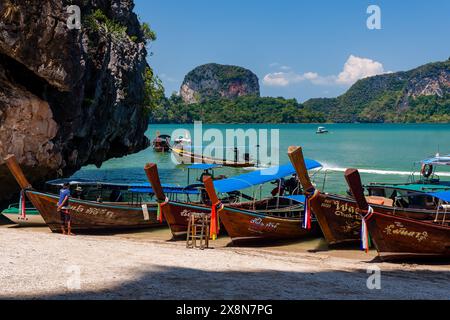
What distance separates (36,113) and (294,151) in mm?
11436

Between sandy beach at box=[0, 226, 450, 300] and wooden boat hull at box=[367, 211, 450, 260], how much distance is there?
1.35ft

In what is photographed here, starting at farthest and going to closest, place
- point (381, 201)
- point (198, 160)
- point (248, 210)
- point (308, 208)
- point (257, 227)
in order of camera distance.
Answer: point (198, 160) → point (381, 201) → point (257, 227) → point (248, 210) → point (308, 208)

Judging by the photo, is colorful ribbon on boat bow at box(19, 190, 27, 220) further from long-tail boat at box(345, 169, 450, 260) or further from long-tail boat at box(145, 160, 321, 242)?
long-tail boat at box(345, 169, 450, 260)

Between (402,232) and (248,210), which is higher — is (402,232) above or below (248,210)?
below

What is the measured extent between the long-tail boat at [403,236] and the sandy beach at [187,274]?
421 mm

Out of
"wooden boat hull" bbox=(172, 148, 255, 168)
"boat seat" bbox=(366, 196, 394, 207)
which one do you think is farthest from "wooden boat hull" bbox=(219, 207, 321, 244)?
"wooden boat hull" bbox=(172, 148, 255, 168)

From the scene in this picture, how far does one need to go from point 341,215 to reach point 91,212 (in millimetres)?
9287

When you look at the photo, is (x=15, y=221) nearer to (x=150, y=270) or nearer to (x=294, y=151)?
(x=150, y=270)

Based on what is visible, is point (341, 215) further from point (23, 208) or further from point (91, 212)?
point (23, 208)

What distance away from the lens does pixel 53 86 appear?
2086 centimetres

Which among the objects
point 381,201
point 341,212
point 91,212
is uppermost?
point 381,201

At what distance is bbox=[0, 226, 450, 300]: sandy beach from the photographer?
891cm

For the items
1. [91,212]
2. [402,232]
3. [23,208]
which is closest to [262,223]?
[402,232]

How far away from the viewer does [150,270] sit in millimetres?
10859
